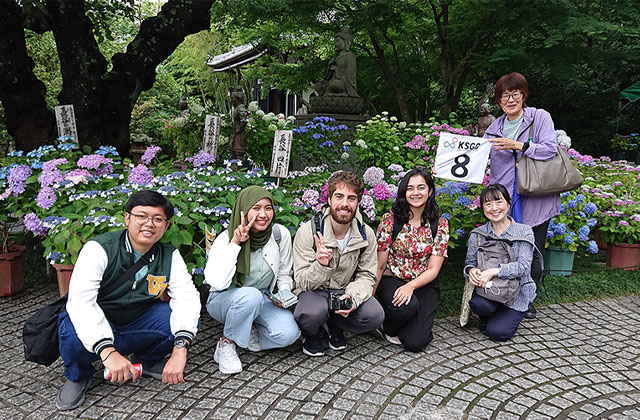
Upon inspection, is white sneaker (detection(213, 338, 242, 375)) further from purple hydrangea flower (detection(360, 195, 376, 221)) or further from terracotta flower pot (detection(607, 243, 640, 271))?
terracotta flower pot (detection(607, 243, 640, 271))

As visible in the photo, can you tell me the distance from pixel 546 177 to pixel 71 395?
3.50 metres

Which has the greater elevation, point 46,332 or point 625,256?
point 46,332

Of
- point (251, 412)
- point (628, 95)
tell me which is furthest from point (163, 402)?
point (628, 95)

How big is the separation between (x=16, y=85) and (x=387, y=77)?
7.51m

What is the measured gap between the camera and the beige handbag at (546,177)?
11.6 feet

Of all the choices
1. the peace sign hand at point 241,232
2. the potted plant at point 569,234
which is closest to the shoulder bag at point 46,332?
the peace sign hand at point 241,232

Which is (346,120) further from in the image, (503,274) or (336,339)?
(336,339)

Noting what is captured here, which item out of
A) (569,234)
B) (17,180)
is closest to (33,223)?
(17,180)

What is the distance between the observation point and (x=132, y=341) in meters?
2.62

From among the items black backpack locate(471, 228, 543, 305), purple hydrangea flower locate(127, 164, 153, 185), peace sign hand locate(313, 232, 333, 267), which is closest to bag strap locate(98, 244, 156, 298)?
peace sign hand locate(313, 232, 333, 267)

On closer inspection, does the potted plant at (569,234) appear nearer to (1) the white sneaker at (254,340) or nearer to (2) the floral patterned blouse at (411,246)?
(2) the floral patterned blouse at (411,246)

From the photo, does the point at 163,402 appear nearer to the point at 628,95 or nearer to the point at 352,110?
the point at 352,110

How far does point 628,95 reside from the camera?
10.5m

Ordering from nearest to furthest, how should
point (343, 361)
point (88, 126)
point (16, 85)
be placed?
point (343, 361) < point (16, 85) < point (88, 126)
